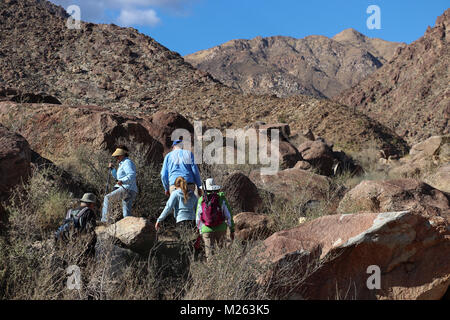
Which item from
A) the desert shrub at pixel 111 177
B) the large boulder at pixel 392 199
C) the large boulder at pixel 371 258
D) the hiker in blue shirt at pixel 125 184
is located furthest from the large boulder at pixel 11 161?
the large boulder at pixel 392 199

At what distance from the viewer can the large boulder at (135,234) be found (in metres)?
5.62

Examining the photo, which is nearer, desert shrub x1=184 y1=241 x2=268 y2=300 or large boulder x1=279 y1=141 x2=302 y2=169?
desert shrub x1=184 y1=241 x2=268 y2=300

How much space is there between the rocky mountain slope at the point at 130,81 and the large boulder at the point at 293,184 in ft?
58.1

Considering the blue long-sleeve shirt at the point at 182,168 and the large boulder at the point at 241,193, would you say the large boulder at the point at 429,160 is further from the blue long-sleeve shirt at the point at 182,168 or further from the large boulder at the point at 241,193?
the blue long-sleeve shirt at the point at 182,168

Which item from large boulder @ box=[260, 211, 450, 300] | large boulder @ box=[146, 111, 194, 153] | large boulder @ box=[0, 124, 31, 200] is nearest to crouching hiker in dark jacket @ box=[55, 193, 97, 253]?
large boulder @ box=[0, 124, 31, 200]

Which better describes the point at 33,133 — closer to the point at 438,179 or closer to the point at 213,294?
the point at 213,294

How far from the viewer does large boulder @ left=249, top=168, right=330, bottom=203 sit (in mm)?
10781

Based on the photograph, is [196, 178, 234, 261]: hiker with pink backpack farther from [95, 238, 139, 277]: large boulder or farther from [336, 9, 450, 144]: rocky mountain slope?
[336, 9, 450, 144]: rocky mountain slope

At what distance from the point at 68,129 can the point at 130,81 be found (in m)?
25.3

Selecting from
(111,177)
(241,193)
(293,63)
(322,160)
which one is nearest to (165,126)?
(241,193)

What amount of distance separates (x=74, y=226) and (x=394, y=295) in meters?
3.59

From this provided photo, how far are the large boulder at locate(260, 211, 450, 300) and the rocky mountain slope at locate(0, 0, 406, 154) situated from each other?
79.9 feet

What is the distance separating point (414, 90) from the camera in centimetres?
5850

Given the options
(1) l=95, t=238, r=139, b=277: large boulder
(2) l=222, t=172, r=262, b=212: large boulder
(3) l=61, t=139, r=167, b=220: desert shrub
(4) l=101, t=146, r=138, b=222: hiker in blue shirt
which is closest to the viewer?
(1) l=95, t=238, r=139, b=277: large boulder
